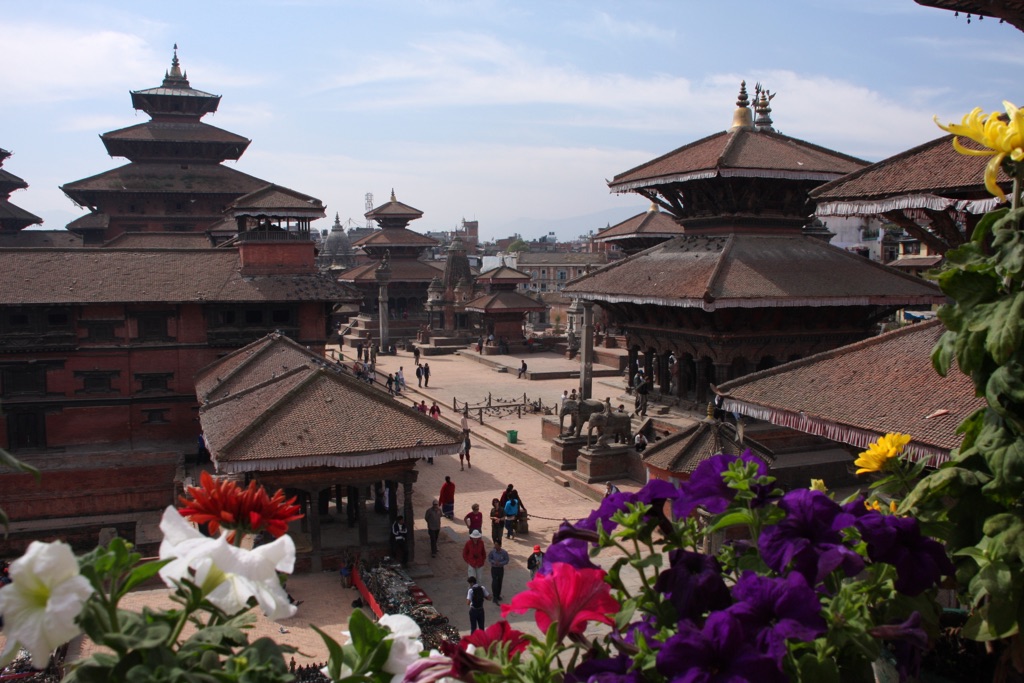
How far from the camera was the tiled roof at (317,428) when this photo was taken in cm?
1609

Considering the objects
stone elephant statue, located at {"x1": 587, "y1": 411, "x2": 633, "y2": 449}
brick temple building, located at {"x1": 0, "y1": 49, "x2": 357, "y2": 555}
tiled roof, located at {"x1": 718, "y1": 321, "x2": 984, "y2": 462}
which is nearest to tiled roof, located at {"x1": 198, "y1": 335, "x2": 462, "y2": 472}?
brick temple building, located at {"x1": 0, "y1": 49, "x2": 357, "y2": 555}

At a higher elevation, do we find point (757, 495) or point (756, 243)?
point (756, 243)

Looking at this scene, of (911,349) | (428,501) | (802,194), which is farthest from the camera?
(802,194)

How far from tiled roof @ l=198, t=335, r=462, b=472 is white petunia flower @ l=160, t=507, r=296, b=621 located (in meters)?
14.1

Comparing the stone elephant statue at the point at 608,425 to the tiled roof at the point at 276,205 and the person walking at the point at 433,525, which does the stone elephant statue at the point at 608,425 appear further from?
the tiled roof at the point at 276,205

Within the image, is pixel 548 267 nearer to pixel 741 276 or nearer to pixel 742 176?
pixel 742 176

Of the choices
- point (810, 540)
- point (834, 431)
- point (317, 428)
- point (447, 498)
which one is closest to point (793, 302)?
point (447, 498)

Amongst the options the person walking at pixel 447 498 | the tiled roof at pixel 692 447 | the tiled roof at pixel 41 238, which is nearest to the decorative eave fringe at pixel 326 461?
the person walking at pixel 447 498

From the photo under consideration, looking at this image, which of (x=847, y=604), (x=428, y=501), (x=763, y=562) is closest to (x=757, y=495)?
(x=763, y=562)

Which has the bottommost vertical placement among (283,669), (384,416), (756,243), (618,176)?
(384,416)

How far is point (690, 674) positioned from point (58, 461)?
26955 mm

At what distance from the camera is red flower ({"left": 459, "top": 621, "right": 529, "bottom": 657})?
9.54 feet

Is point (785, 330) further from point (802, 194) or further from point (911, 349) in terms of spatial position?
point (911, 349)

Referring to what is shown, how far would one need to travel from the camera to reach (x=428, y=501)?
22.8 meters
